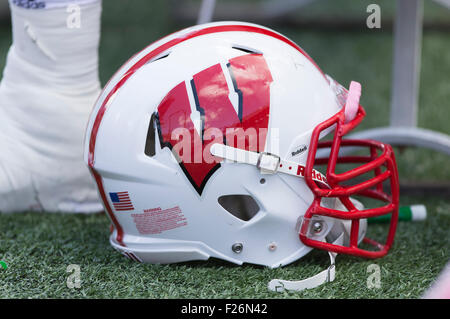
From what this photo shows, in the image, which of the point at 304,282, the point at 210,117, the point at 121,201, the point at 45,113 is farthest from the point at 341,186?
the point at 45,113

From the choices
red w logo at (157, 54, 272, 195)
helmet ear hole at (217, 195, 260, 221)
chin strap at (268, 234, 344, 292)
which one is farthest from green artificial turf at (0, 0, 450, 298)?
red w logo at (157, 54, 272, 195)

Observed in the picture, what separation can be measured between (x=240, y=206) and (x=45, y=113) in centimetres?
79

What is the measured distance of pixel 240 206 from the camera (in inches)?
68.1

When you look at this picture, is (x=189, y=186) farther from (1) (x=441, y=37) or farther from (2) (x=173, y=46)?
(1) (x=441, y=37)

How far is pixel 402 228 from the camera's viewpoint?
2.07 meters

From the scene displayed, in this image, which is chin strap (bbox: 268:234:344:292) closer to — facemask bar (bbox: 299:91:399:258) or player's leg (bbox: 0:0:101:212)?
facemask bar (bbox: 299:91:399:258)

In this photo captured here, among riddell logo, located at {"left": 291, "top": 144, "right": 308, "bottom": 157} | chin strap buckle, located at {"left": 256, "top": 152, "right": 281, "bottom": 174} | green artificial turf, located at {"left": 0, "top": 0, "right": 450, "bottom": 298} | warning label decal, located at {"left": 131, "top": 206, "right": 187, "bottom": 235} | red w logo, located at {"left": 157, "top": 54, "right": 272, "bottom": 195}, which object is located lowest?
green artificial turf, located at {"left": 0, "top": 0, "right": 450, "bottom": 298}

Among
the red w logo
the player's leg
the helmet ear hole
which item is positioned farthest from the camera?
the player's leg

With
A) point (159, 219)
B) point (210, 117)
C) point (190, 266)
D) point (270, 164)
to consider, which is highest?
point (210, 117)

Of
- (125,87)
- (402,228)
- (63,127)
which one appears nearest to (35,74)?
(63,127)

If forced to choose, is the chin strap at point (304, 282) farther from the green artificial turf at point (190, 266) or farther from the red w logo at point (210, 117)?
the red w logo at point (210, 117)

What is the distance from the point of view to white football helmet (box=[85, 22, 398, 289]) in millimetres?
1591

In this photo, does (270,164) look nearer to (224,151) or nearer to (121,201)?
(224,151)

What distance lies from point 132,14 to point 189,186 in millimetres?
3221
